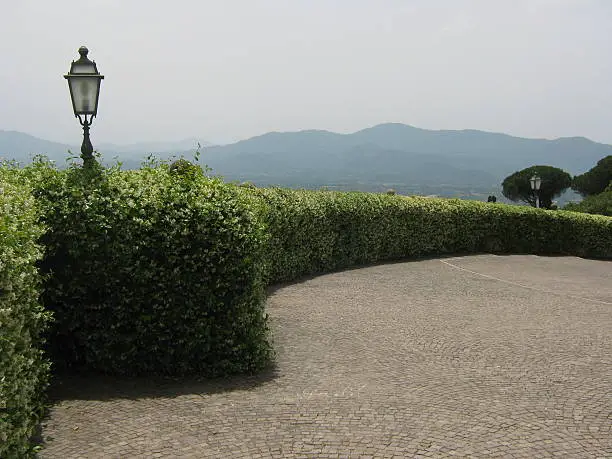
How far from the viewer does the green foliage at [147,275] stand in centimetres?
600

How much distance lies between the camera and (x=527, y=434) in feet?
16.6

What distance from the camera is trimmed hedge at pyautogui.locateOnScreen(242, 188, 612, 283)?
12.7 metres

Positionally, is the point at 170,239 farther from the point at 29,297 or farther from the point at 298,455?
the point at 298,455

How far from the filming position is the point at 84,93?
778 centimetres

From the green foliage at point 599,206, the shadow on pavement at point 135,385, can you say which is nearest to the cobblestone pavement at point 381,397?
the shadow on pavement at point 135,385

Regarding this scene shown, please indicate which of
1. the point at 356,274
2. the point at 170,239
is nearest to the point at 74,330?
the point at 170,239

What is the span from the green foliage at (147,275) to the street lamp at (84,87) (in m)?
1.57

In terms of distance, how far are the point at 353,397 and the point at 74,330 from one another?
9.88ft

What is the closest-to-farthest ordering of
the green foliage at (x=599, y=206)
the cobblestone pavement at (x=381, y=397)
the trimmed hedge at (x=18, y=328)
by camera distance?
the trimmed hedge at (x=18, y=328), the cobblestone pavement at (x=381, y=397), the green foliage at (x=599, y=206)

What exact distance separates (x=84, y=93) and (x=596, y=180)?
60.3 m

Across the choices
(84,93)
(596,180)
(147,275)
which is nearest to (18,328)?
(147,275)

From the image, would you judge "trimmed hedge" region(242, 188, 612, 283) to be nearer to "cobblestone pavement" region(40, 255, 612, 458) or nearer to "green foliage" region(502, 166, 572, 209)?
"cobblestone pavement" region(40, 255, 612, 458)

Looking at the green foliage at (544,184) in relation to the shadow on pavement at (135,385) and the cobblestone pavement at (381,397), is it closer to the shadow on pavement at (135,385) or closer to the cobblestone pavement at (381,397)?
the cobblestone pavement at (381,397)

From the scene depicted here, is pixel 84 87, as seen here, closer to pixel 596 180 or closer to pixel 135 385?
pixel 135 385
